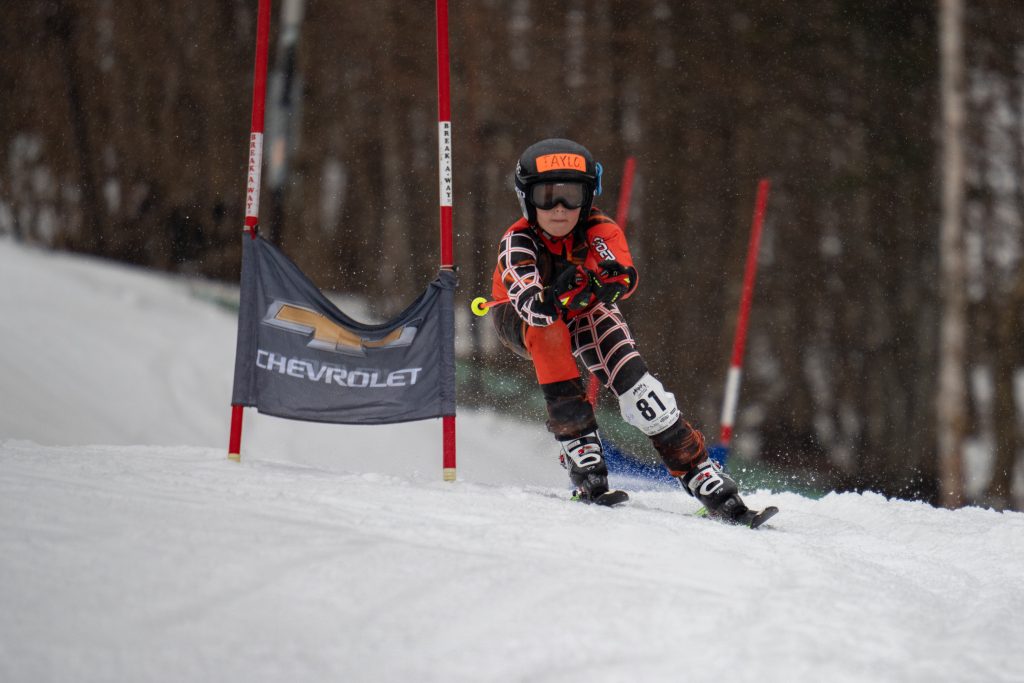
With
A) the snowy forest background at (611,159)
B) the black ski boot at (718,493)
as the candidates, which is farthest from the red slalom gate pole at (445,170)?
the snowy forest background at (611,159)

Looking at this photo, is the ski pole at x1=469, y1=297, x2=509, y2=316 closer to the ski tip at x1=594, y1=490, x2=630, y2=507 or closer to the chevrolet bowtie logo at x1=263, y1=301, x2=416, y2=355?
the chevrolet bowtie logo at x1=263, y1=301, x2=416, y2=355

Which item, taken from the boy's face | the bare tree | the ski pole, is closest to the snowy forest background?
the bare tree

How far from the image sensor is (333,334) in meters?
4.69

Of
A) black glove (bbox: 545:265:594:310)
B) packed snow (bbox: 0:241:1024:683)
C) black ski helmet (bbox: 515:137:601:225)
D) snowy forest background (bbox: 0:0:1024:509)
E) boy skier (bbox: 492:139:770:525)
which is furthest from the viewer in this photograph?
snowy forest background (bbox: 0:0:1024:509)

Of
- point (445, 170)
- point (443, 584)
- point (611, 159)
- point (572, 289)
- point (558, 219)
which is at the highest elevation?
point (611, 159)

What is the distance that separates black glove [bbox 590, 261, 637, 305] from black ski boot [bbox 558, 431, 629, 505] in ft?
2.00

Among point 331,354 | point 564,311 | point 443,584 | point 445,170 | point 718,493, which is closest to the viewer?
point 443,584

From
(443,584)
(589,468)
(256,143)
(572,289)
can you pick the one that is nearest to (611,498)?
(589,468)

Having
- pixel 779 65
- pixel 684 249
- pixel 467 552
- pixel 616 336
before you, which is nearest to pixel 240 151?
pixel 684 249

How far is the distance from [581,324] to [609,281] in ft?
1.20

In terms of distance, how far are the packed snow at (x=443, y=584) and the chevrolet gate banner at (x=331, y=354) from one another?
361 mm

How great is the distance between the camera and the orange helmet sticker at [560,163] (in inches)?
166

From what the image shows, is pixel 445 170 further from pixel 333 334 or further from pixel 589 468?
pixel 589 468

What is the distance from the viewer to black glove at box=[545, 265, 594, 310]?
13.1 ft
